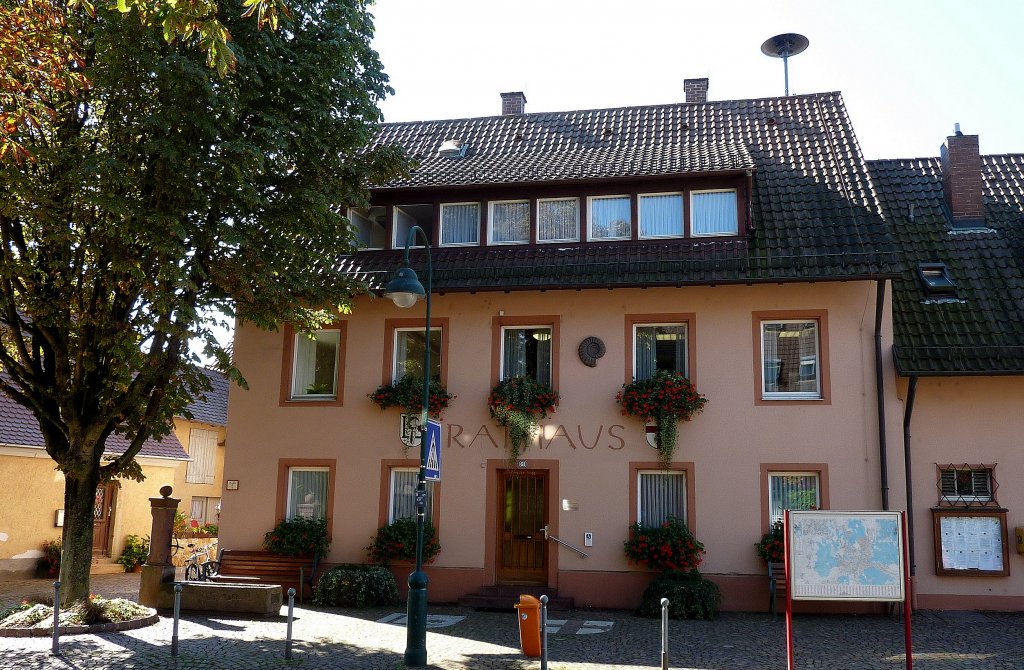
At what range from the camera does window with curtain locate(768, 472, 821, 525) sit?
52.5 feet

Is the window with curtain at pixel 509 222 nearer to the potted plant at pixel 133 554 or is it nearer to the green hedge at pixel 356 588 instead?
the green hedge at pixel 356 588

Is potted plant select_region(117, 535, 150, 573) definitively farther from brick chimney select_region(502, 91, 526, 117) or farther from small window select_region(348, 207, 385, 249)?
brick chimney select_region(502, 91, 526, 117)

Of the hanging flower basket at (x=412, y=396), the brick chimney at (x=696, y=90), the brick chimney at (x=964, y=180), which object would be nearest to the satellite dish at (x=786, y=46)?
the brick chimney at (x=696, y=90)

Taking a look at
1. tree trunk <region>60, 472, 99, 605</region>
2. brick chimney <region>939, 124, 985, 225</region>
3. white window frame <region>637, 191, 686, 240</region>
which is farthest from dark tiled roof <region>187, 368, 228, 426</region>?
brick chimney <region>939, 124, 985, 225</region>

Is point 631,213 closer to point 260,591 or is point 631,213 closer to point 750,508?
point 750,508

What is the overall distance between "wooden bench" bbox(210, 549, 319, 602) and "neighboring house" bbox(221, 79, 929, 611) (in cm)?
32

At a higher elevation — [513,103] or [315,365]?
[513,103]

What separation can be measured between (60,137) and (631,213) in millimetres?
9641

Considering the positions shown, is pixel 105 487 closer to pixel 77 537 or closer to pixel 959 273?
pixel 77 537

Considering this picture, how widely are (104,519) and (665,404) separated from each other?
1619 centimetres

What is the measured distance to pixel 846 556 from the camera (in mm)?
9898

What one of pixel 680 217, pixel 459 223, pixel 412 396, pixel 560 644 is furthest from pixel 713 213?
pixel 560 644

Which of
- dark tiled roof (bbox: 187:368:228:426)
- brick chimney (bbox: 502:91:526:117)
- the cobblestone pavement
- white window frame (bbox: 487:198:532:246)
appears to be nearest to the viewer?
the cobblestone pavement

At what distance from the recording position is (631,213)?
17.5 meters
